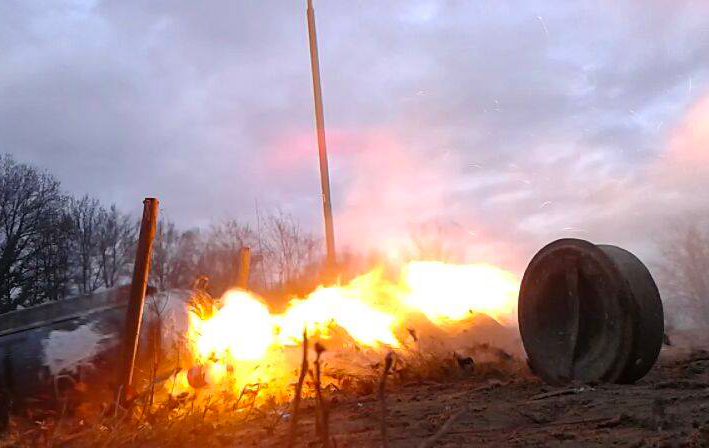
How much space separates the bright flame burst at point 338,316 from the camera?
11070 millimetres

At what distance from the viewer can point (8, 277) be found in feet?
128

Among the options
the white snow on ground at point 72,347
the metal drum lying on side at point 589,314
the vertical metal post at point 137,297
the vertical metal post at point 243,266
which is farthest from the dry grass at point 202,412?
the vertical metal post at point 243,266

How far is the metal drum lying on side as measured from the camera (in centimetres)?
669

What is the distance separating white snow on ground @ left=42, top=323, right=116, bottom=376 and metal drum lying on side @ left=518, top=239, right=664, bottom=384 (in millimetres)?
6961

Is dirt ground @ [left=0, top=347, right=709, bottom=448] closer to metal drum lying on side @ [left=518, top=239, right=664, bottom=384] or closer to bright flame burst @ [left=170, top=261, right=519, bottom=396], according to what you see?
metal drum lying on side @ [left=518, top=239, right=664, bottom=384]

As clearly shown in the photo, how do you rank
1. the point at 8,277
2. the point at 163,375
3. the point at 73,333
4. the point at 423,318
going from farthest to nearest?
1. the point at 8,277
2. the point at 423,318
3. the point at 163,375
4. the point at 73,333

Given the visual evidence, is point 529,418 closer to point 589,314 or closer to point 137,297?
point 589,314

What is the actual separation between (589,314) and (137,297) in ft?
21.9

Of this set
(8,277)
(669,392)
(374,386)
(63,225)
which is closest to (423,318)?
(374,386)

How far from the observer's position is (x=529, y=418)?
5.45 meters

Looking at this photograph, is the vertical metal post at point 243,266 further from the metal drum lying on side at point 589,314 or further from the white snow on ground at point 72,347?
the metal drum lying on side at point 589,314

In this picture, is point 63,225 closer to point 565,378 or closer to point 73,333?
point 73,333

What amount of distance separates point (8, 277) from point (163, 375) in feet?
116

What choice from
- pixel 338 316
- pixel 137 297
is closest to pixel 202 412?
pixel 137 297
